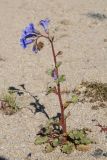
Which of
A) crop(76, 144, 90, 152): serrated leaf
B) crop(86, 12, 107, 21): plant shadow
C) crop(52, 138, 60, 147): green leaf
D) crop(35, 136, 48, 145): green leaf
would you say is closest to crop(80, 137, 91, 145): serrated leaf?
crop(76, 144, 90, 152): serrated leaf

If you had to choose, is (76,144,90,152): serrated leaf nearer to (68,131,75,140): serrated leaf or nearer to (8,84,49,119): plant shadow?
(68,131,75,140): serrated leaf

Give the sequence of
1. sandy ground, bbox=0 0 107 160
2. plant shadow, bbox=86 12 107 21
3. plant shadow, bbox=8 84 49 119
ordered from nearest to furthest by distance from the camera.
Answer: sandy ground, bbox=0 0 107 160, plant shadow, bbox=8 84 49 119, plant shadow, bbox=86 12 107 21

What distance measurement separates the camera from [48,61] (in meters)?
7.38

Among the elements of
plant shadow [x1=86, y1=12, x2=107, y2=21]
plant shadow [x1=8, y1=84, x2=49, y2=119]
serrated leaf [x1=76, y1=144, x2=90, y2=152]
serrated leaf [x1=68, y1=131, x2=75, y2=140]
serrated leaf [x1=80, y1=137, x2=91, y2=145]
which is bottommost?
serrated leaf [x1=76, y1=144, x2=90, y2=152]

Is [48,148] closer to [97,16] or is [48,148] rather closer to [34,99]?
[34,99]

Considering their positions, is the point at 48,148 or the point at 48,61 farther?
the point at 48,61

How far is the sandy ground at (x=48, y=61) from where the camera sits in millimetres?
5336

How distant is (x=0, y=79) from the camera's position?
22.4 ft

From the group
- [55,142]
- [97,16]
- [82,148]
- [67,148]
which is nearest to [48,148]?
[55,142]

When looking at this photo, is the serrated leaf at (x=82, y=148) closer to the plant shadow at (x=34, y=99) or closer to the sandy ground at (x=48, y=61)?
the sandy ground at (x=48, y=61)

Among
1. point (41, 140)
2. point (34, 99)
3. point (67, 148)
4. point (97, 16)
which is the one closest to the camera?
point (67, 148)

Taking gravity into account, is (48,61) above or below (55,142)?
above

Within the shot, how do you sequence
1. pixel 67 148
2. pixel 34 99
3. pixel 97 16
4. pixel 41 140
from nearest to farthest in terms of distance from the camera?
pixel 67 148, pixel 41 140, pixel 34 99, pixel 97 16

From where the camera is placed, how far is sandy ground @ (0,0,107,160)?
534cm
